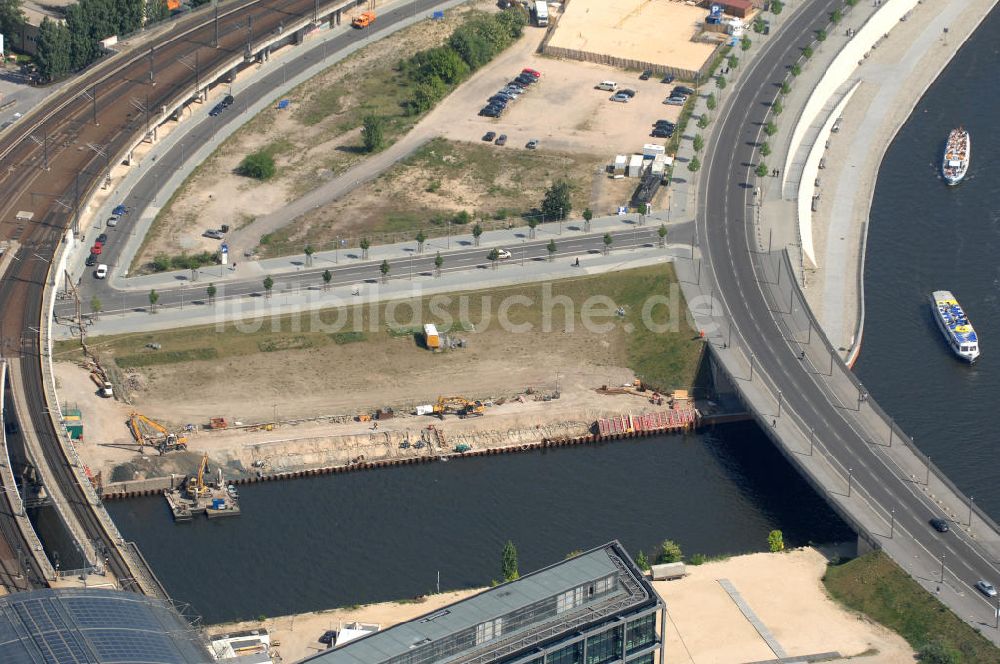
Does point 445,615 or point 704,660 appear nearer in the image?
point 445,615

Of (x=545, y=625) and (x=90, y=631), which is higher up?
(x=90, y=631)

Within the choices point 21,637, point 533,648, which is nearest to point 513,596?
point 533,648

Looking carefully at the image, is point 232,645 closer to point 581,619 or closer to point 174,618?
point 174,618

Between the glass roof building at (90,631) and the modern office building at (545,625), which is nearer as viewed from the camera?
the glass roof building at (90,631)

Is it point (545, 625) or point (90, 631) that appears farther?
point (545, 625)
